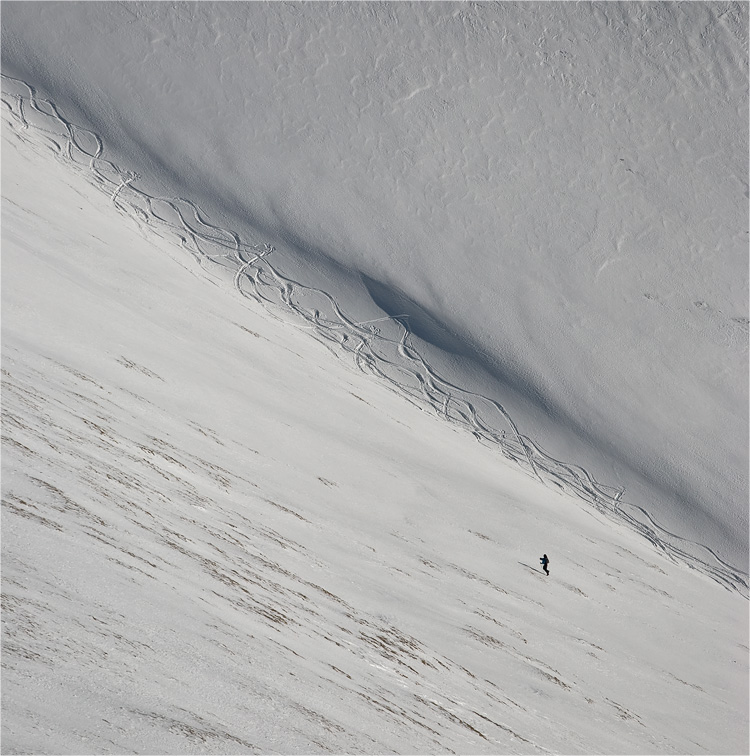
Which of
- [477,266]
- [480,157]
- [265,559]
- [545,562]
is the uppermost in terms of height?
[480,157]

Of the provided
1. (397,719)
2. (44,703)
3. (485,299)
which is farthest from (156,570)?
(485,299)

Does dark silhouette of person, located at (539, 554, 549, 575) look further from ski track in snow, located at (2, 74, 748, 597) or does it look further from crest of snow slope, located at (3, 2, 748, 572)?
crest of snow slope, located at (3, 2, 748, 572)

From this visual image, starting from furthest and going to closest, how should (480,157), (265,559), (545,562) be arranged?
(480,157) < (545,562) < (265,559)

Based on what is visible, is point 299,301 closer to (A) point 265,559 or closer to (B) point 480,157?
(B) point 480,157

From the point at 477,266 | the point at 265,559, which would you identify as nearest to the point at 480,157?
the point at 477,266

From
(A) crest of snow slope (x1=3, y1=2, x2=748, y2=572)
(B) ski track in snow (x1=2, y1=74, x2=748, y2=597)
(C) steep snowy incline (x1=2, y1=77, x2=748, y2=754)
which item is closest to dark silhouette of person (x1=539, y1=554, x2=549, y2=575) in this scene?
(C) steep snowy incline (x1=2, y1=77, x2=748, y2=754)

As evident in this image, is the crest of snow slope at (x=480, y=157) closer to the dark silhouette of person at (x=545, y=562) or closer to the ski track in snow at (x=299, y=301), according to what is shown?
the ski track in snow at (x=299, y=301)
